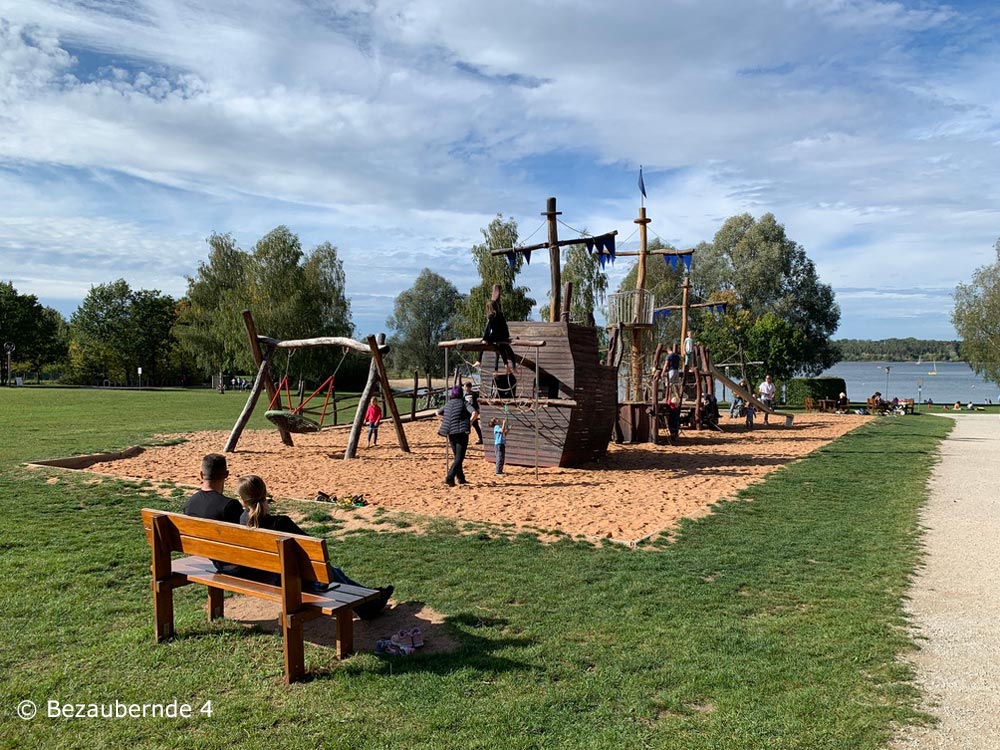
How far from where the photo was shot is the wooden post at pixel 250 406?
53.5ft

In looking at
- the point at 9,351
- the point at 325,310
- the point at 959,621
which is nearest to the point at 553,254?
the point at 959,621

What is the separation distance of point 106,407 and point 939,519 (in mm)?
31696

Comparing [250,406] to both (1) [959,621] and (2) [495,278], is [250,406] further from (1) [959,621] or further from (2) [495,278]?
(2) [495,278]

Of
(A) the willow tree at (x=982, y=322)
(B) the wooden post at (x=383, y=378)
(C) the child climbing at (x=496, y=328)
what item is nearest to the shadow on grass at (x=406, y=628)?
(C) the child climbing at (x=496, y=328)

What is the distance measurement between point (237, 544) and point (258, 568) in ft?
0.68

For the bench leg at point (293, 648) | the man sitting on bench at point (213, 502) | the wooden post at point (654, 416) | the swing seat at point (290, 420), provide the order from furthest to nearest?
the wooden post at point (654, 416) → the swing seat at point (290, 420) → the man sitting on bench at point (213, 502) → the bench leg at point (293, 648)

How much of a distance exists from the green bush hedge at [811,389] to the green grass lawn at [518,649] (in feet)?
111

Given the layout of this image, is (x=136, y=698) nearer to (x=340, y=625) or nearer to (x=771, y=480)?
(x=340, y=625)

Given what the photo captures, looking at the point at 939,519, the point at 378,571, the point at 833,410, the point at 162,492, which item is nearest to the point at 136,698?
the point at 378,571

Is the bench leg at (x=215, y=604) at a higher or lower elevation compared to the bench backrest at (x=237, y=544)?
lower

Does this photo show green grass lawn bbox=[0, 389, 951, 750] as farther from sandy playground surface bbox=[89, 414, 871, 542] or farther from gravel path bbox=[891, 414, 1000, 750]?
sandy playground surface bbox=[89, 414, 871, 542]

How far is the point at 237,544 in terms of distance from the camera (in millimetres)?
4523

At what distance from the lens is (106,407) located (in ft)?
104

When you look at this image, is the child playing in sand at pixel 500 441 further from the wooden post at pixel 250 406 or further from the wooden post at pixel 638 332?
the wooden post at pixel 638 332
